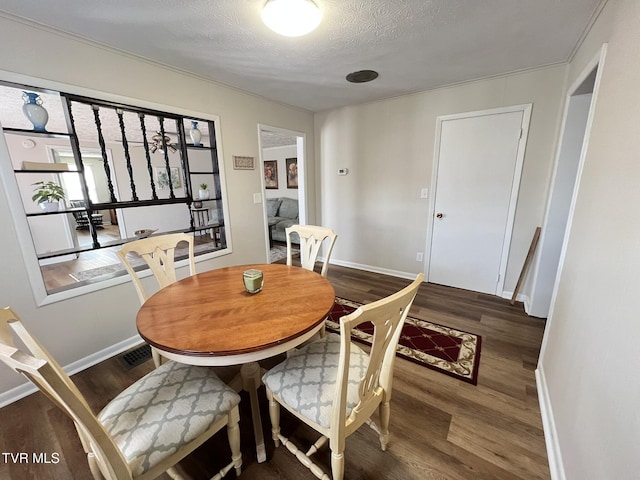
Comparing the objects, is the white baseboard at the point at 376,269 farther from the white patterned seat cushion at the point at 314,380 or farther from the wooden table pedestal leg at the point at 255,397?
the wooden table pedestal leg at the point at 255,397

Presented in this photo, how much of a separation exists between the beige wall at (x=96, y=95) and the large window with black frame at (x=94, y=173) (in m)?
0.11

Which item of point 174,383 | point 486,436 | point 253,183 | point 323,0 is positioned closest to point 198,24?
point 323,0

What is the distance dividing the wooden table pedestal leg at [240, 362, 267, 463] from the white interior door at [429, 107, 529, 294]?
8.73ft

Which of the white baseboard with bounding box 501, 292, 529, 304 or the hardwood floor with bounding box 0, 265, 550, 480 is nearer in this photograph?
the hardwood floor with bounding box 0, 265, 550, 480

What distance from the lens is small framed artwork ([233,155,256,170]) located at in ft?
9.57

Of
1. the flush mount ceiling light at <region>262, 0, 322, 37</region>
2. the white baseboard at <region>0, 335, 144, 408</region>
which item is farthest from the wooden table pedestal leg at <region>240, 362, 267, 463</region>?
the flush mount ceiling light at <region>262, 0, 322, 37</region>

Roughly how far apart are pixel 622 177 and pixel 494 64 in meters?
1.93

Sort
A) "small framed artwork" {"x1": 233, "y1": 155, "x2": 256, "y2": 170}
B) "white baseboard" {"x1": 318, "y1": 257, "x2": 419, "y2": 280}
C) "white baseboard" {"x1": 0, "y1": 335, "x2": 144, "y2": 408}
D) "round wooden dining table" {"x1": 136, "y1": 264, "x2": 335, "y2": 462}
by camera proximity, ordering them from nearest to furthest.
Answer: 1. "round wooden dining table" {"x1": 136, "y1": 264, "x2": 335, "y2": 462}
2. "white baseboard" {"x1": 0, "y1": 335, "x2": 144, "y2": 408}
3. "small framed artwork" {"x1": 233, "y1": 155, "x2": 256, "y2": 170}
4. "white baseboard" {"x1": 318, "y1": 257, "x2": 419, "y2": 280}

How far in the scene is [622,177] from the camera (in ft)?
3.44

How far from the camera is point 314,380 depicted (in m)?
1.17

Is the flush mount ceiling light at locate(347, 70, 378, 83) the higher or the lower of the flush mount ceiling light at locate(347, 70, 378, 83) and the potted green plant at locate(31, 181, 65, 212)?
the higher

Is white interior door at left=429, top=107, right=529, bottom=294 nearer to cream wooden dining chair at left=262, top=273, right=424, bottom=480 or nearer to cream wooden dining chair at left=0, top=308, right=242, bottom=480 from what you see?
cream wooden dining chair at left=262, top=273, right=424, bottom=480

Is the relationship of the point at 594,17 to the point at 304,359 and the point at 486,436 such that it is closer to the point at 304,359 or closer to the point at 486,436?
the point at 486,436

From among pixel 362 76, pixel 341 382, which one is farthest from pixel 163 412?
pixel 362 76
